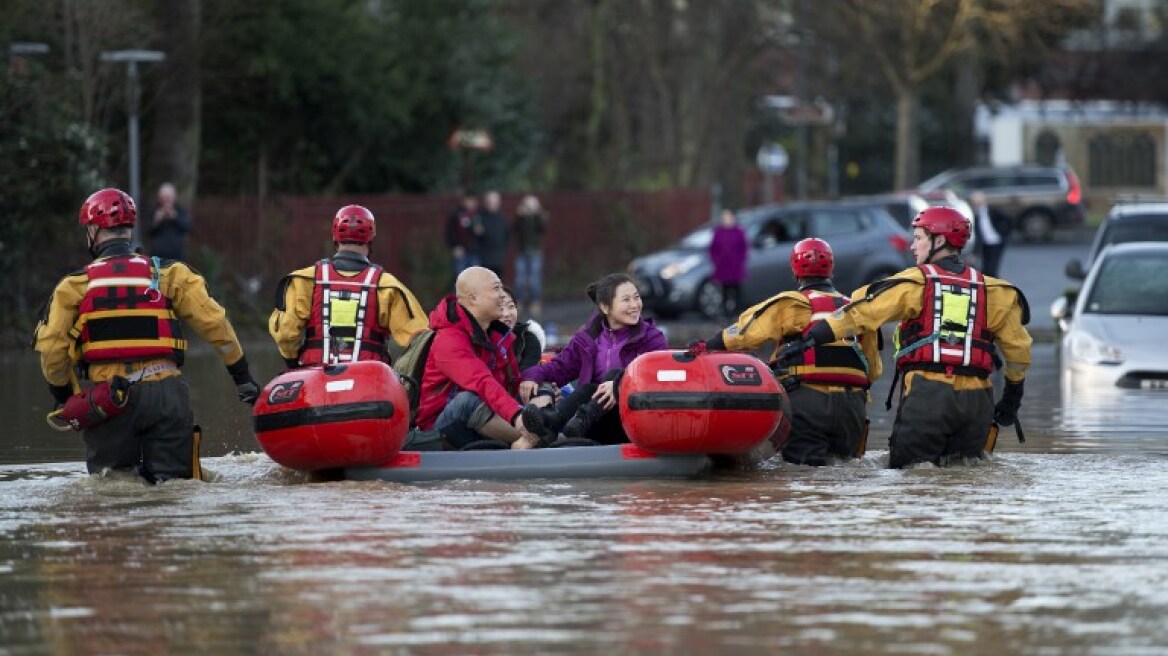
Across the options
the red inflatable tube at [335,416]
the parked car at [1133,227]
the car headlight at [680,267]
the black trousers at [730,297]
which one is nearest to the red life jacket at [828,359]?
the red inflatable tube at [335,416]

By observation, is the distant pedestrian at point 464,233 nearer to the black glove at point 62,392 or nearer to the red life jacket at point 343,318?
the red life jacket at point 343,318

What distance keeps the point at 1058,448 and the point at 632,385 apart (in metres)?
3.66

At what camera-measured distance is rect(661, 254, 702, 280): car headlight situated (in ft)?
107

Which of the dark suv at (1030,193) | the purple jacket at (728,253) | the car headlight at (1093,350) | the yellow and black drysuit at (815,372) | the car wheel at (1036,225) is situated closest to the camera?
the yellow and black drysuit at (815,372)

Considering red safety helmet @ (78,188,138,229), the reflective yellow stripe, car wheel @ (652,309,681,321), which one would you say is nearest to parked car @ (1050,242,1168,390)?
the reflective yellow stripe

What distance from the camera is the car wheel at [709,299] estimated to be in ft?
106

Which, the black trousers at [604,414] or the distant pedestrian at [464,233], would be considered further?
the distant pedestrian at [464,233]

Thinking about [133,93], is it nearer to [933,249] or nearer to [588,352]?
[588,352]

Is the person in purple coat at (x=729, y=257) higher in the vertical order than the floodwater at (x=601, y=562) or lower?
higher

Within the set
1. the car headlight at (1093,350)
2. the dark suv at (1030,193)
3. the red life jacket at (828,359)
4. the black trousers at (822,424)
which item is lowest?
the black trousers at (822,424)

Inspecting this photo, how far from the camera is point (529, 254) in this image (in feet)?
111

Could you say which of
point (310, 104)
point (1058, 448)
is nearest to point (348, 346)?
point (1058, 448)

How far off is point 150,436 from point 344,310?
134cm

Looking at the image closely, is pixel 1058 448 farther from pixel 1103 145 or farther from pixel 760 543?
pixel 1103 145
